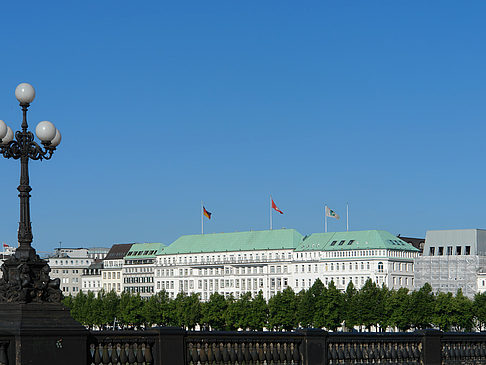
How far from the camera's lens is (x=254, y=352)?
26641mm

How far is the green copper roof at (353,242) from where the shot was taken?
591 feet

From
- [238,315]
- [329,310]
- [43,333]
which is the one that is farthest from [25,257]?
[238,315]

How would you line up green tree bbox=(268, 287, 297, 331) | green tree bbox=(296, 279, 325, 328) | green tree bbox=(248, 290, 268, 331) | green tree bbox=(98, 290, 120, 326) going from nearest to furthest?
green tree bbox=(296, 279, 325, 328) → green tree bbox=(268, 287, 297, 331) → green tree bbox=(248, 290, 268, 331) → green tree bbox=(98, 290, 120, 326)

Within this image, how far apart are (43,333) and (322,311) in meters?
117

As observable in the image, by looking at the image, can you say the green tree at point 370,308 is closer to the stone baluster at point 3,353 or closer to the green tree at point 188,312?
the green tree at point 188,312

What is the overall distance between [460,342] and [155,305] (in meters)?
133

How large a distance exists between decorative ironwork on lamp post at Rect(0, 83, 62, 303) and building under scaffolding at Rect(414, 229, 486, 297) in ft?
468

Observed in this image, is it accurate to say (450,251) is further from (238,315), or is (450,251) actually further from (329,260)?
(238,315)

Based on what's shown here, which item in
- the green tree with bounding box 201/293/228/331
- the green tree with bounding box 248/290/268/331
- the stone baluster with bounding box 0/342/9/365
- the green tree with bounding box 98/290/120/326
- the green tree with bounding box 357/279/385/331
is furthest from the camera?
the green tree with bounding box 98/290/120/326

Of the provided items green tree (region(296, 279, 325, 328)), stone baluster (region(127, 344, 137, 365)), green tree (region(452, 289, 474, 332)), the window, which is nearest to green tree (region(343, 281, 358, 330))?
green tree (region(296, 279, 325, 328))

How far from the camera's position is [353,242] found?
601 ft

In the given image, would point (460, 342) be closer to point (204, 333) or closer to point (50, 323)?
point (204, 333)

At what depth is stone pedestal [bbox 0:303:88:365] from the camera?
72.7ft

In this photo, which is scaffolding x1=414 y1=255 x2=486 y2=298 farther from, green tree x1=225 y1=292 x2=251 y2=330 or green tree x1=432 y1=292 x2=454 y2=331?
green tree x1=225 y1=292 x2=251 y2=330
